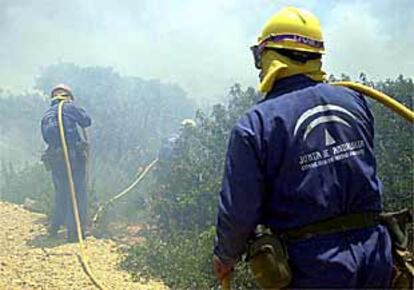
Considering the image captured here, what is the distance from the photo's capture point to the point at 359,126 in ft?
9.01

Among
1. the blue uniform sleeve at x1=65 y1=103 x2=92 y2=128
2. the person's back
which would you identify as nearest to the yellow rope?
the blue uniform sleeve at x1=65 y1=103 x2=92 y2=128

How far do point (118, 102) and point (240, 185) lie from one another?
11620 mm

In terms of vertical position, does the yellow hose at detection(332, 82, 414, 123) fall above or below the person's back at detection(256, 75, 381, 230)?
above

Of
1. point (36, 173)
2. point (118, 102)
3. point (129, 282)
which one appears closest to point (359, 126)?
point (129, 282)

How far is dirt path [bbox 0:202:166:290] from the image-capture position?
6.42 meters

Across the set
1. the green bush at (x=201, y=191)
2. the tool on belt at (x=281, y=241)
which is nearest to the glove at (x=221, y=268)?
the tool on belt at (x=281, y=241)

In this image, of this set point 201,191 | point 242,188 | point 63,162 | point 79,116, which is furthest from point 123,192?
point 242,188

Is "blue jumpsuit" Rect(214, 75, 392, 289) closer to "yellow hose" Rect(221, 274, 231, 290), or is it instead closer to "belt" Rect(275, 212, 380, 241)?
"belt" Rect(275, 212, 380, 241)

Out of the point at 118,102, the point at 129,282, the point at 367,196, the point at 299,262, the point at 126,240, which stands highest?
the point at 118,102

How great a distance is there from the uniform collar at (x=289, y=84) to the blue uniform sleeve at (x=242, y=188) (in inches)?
8.9

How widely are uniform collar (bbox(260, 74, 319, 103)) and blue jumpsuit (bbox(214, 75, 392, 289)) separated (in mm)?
53

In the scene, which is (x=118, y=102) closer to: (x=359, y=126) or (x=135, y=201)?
(x=135, y=201)

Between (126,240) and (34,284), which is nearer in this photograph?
(34,284)

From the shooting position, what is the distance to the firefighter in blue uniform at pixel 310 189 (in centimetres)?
258
